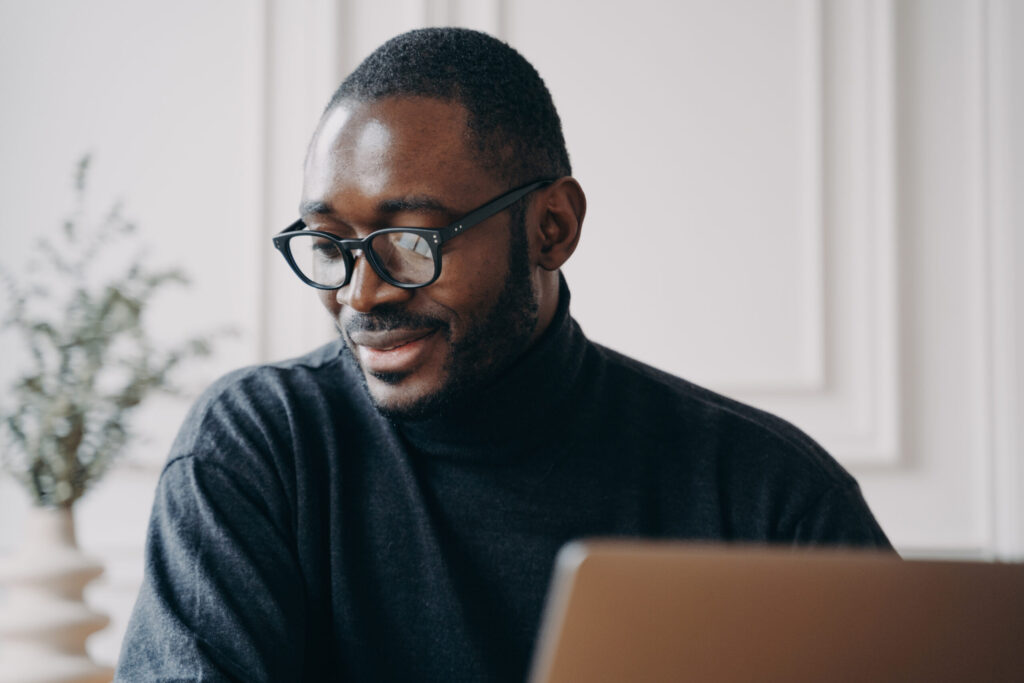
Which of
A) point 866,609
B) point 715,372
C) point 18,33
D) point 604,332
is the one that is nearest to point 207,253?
point 18,33

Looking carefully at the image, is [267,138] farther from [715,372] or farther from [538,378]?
[538,378]

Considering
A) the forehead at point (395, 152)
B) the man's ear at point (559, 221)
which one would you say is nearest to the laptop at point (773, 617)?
the forehead at point (395, 152)

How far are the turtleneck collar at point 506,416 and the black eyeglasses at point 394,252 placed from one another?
0.53 ft

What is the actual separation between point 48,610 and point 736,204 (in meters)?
1.37

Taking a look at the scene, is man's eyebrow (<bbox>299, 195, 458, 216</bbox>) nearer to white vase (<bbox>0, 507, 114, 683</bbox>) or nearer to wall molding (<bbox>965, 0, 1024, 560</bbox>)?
white vase (<bbox>0, 507, 114, 683</bbox>)

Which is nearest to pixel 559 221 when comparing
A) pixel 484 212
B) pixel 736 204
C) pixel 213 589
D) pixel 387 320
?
pixel 484 212

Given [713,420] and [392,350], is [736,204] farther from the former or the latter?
[392,350]

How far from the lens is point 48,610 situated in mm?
1488

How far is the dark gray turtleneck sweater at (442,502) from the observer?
103 centimetres

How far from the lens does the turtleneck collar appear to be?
1.11 m

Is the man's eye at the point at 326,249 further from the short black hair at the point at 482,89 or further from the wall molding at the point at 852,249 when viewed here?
the wall molding at the point at 852,249

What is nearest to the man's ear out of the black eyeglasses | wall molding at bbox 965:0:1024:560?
the black eyeglasses

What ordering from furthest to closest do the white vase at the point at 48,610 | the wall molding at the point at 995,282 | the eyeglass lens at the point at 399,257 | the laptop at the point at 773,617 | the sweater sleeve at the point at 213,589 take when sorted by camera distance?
the wall molding at the point at 995,282 → the white vase at the point at 48,610 → the eyeglass lens at the point at 399,257 → the sweater sleeve at the point at 213,589 → the laptop at the point at 773,617

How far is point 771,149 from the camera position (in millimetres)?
1980
